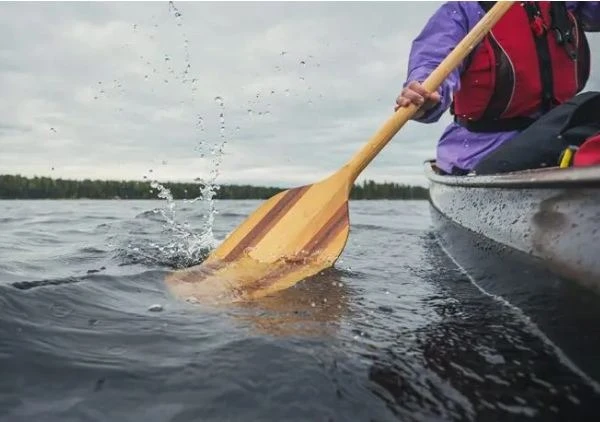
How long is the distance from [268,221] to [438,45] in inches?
64.1

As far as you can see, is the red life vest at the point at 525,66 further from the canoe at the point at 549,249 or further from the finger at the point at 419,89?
the canoe at the point at 549,249

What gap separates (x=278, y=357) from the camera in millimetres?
1814

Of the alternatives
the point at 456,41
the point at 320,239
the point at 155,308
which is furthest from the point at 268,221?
the point at 456,41

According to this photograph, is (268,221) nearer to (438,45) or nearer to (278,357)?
(438,45)

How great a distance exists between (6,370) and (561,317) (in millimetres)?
1764

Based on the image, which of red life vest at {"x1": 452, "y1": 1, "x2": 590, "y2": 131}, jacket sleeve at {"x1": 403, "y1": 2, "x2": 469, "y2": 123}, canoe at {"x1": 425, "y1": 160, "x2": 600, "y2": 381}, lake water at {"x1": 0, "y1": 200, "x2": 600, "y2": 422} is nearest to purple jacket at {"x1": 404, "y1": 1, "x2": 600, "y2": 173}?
jacket sleeve at {"x1": 403, "y1": 2, "x2": 469, "y2": 123}

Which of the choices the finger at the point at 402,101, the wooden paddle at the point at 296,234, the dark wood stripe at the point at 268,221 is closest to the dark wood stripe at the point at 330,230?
the wooden paddle at the point at 296,234

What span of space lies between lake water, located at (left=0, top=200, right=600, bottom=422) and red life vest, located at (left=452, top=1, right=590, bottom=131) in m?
1.31

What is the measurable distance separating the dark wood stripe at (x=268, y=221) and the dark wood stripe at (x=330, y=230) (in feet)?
1.07

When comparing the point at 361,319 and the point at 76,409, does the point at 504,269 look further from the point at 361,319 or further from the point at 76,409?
the point at 76,409

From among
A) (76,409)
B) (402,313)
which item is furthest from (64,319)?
(402,313)

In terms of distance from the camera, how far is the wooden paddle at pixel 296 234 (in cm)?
304

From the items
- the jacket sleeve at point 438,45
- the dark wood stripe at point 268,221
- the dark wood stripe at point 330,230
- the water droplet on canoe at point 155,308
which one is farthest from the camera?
the dark wood stripe at point 268,221

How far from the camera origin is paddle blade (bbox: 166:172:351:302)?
3.07 meters
